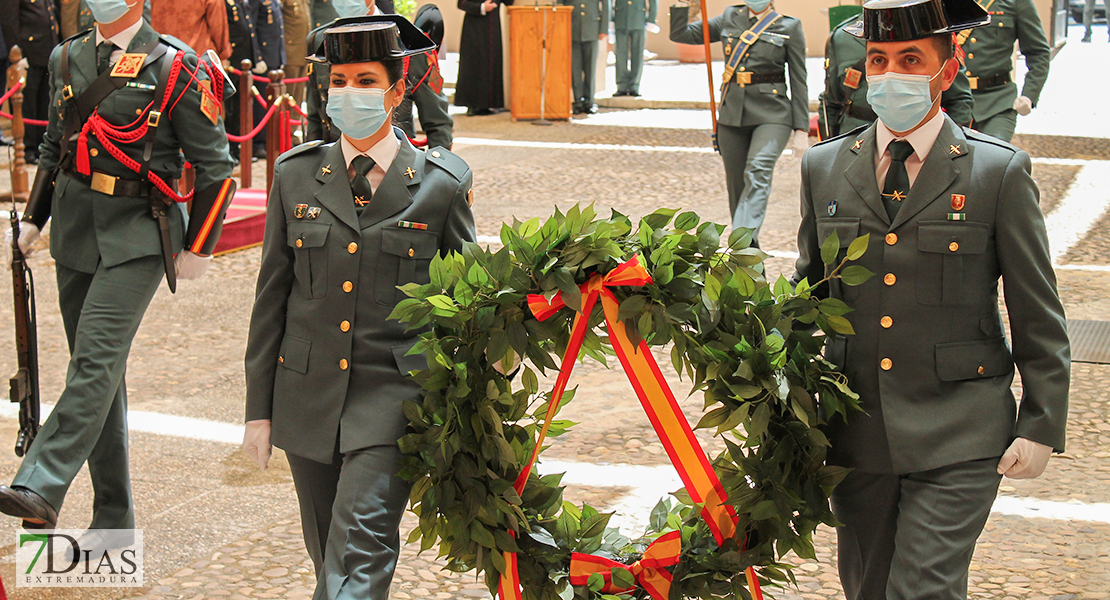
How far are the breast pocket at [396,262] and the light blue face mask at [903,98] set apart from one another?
121 cm

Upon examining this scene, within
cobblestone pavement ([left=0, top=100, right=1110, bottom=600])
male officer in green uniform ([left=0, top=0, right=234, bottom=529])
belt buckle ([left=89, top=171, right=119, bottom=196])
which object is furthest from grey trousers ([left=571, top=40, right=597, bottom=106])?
belt buckle ([left=89, top=171, right=119, bottom=196])

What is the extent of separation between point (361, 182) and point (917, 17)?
152 cm

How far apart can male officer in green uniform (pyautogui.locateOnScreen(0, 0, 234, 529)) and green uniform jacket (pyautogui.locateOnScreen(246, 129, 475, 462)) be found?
1302mm

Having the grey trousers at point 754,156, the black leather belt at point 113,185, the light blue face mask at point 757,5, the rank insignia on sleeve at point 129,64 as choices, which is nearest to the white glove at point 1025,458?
the black leather belt at point 113,185

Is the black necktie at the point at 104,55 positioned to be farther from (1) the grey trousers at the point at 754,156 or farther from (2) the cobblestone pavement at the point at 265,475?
(1) the grey trousers at the point at 754,156

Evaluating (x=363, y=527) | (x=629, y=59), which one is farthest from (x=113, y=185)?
(x=629, y=59)

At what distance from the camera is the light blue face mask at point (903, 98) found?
10.7ft

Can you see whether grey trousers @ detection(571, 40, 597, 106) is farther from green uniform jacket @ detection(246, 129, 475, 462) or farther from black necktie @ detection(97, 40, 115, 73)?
green uniform jacket @ detection(246, 129, 475, 462)

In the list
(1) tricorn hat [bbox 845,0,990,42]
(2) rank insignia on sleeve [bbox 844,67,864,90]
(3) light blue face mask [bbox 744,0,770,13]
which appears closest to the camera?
(1) tricorn hat [bbox 845,0,990,42]

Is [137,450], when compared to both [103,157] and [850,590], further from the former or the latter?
[850,590]

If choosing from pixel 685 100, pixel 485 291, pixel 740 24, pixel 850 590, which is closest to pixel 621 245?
pixel 485 291

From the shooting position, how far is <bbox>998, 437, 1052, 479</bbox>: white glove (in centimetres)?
313

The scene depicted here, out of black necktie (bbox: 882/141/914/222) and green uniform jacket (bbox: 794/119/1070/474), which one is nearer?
green uniform jacket (bbox: 794/119/1070/474)

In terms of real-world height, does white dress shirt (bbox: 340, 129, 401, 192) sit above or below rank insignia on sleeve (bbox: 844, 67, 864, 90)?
above
